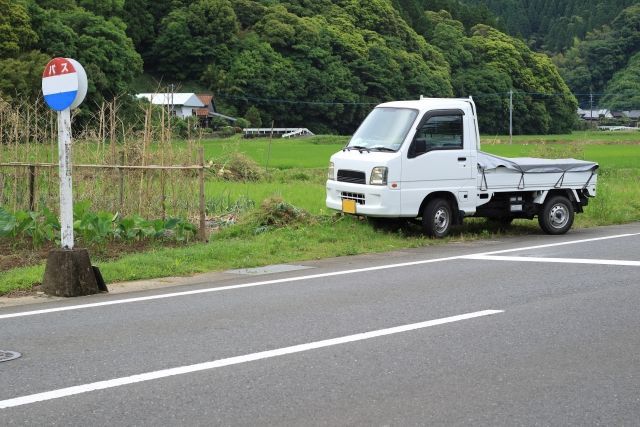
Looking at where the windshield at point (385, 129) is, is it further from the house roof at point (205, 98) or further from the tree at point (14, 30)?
the house roof at point (205, 98)

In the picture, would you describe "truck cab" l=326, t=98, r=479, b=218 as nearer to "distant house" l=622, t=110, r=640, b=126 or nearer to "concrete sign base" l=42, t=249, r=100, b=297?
"concrete sign base" l=42, t=249, r=100, b=297

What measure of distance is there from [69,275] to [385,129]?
22.8 ft

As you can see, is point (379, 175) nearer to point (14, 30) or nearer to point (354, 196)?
point (354, 196)

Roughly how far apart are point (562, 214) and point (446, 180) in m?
2.78

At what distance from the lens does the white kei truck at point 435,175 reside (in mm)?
14562

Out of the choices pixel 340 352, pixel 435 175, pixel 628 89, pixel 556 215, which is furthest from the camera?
pixel 628 89

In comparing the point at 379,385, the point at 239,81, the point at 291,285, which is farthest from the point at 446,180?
the point at 239,81

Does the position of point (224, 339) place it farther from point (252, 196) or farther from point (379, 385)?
point (252, 196)

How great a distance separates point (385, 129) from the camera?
595 inches

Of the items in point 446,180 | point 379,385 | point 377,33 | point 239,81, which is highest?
point 377,33

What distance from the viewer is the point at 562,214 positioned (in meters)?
16.3

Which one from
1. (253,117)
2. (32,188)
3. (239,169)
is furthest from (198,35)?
(32,188)

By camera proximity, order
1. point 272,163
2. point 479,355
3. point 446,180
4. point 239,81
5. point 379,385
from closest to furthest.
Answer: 1. point 379,385
2. point 479,355
3. point 446,180
4. point 272,163
5. point 239,81

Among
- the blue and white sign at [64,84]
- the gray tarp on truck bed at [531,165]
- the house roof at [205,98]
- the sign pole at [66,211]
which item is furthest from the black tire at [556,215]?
the house roof at [205,98]
